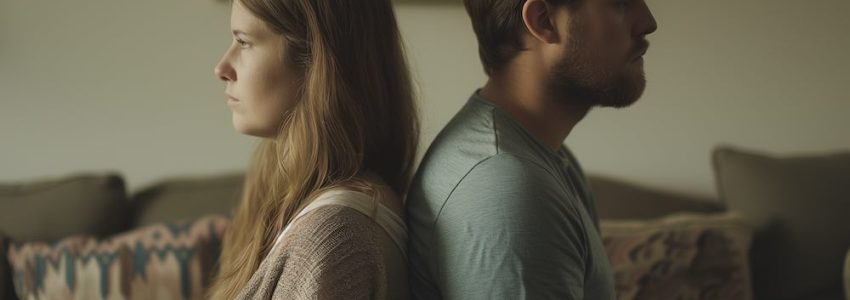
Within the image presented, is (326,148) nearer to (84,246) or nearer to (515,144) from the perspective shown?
(515,144)

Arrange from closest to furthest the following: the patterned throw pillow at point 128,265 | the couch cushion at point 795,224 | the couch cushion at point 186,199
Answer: the patterned throw pillow at point 128,265
the couch cushion at point 795,224
the couch cushion at point 186,199

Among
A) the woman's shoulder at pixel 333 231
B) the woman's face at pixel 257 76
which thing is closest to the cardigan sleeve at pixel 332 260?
the woman's shoulder at pixel 333 231

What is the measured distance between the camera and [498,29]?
1.11 metres

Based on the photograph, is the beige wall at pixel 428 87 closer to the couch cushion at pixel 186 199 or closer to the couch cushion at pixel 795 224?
the couch cushion at pixel 186 199

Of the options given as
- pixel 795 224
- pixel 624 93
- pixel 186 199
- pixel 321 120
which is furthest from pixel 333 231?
pixel 795 224

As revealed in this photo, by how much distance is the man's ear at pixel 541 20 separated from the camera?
1.05 meters

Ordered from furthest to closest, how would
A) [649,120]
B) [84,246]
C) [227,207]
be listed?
1. [649,120]
2. [227,207]
3. [84,246]

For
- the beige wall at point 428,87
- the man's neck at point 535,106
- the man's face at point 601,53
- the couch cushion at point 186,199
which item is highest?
the man's face at point 601,53

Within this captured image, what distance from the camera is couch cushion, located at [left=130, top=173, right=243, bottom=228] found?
207 centimetres

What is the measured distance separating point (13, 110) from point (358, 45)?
1557 millimetres

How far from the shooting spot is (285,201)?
1.07m

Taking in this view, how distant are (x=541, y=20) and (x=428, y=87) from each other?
117 centimetres

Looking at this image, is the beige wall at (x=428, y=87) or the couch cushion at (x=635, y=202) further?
the beige wall at (x=428, y=87)

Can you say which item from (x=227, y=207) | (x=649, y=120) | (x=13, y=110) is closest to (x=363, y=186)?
(x=227, y=207)
